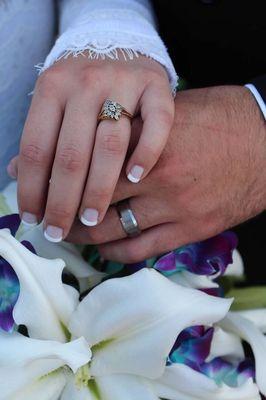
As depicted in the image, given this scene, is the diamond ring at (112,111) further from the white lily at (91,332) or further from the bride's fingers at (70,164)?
the white lily at (91,332)

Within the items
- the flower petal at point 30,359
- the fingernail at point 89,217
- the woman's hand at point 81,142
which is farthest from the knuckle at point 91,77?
the flower petal at point 30,359

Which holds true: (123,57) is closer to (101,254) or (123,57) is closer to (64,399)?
(101,254)

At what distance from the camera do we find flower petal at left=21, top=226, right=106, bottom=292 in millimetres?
590

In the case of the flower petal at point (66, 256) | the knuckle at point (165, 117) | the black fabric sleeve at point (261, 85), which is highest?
the knuckle at point (165, 117)

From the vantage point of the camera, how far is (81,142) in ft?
1.81

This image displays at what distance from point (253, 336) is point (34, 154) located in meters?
0.24

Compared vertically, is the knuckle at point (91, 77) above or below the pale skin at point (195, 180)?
above

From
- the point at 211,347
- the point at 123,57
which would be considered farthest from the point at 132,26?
the point at 211,347

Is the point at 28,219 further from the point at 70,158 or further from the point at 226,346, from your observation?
the point at 226,346

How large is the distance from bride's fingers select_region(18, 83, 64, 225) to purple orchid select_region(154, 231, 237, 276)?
118 millimetres

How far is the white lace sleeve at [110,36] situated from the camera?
0.63m

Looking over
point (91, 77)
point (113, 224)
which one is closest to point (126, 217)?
point (113, 224)

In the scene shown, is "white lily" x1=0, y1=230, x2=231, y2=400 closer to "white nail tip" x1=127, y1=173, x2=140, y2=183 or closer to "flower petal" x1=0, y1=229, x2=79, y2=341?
"flower petal" x1=0, y1=229, x2=79, y2=341

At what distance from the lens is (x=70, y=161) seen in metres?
0.55
